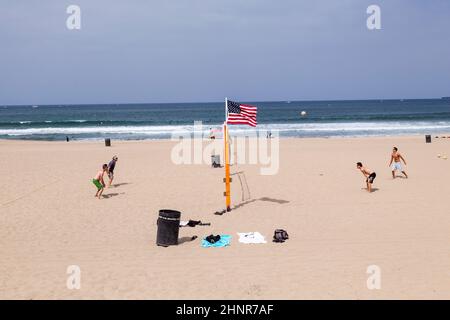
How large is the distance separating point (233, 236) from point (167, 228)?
1646 millimetres

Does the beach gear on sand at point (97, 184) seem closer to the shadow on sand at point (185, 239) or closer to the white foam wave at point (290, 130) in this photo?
the shadow on sand at point (185, 239)

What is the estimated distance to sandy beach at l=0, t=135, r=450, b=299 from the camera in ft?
24.3

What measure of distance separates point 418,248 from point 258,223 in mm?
3869

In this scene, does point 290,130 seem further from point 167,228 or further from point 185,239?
point 167,228

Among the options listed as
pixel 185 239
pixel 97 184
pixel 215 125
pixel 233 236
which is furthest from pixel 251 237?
pixel 215 125

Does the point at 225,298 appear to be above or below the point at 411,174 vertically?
below

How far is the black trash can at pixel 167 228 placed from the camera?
9328 millimetres

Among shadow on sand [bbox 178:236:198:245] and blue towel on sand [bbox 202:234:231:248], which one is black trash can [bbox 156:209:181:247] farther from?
blue towel on sand [bbox 202:234:231:248]

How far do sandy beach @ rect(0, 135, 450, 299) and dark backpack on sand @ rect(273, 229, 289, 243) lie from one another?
175 millimetres

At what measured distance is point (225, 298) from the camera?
23.0 ft

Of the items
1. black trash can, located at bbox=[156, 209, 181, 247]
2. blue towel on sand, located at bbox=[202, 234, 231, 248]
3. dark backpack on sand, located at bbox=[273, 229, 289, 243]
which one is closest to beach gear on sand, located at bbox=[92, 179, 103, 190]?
black trash can, located at bbox=[156, 209, 181, 247]
